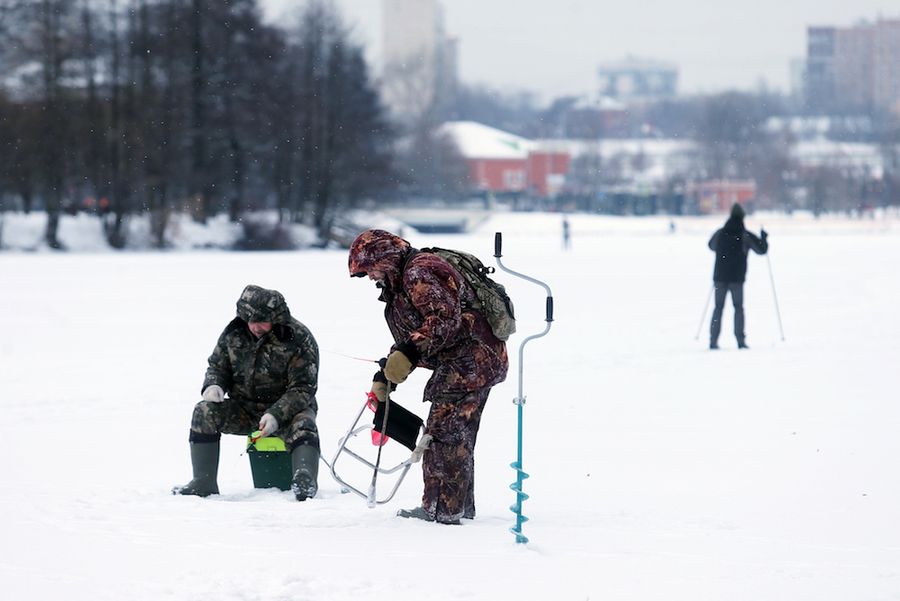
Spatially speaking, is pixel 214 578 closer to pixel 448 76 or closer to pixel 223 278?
pixel 223 278

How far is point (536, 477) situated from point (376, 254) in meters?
2.92

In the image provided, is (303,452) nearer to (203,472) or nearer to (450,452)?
(203,472)

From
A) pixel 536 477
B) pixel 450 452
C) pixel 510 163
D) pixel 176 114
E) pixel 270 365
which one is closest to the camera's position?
pixel 450 452

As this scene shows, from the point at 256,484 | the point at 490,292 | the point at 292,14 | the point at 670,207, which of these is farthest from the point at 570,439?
the point at 670,207

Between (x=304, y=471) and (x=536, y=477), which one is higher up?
(x=304, y=471)

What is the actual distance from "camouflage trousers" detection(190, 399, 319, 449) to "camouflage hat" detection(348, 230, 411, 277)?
150cm

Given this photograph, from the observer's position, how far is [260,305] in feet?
27.2

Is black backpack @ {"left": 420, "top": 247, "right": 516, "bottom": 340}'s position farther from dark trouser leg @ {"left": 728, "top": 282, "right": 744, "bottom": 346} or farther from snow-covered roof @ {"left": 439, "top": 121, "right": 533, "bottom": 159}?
snow-covered roof @ {"left": 439, "top": 121, "right": 533, "bottom": 159}

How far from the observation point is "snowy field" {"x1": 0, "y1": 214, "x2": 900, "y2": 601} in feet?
21.1

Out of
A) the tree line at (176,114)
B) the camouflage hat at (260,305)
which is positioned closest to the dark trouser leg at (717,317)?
the camouflage hat at (260,305)

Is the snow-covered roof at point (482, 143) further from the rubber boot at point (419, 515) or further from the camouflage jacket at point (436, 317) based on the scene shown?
the camouflage jacket at point (436, 317)

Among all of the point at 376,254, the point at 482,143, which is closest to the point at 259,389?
the point at 376,254

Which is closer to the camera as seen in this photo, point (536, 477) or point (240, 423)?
point (240, 423)

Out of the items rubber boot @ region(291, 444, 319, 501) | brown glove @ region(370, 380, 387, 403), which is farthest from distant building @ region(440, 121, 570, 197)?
brown glove @ region(370, 380, 387, 403)
